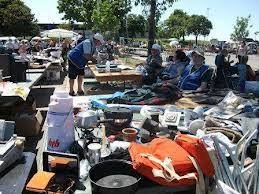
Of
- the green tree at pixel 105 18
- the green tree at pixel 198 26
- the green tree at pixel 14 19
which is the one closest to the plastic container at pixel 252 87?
the green tree at pixel 105 18

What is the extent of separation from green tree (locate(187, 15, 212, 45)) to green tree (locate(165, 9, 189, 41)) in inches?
45.8

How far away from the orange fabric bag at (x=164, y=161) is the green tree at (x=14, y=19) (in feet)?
180

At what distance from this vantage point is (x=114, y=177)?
2.91 meters

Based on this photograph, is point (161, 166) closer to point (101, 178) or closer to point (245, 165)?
point (101, 178)

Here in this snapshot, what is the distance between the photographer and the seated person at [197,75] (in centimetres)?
668

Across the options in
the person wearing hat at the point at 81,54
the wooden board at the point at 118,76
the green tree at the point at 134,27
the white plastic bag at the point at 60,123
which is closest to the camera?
the white plastic bag at the point at 60,123

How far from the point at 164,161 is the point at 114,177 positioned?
1.32 feet

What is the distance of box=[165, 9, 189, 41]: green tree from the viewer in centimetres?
6625

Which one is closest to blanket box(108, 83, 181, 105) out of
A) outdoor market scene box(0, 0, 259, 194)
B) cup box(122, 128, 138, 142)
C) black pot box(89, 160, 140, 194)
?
outdoor market scene box(0, 0, 259, 194)

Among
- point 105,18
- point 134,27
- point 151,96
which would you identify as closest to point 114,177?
point 151,96

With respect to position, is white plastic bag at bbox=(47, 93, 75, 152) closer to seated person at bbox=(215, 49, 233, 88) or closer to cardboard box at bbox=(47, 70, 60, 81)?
seated person at bbox=(215, 49, 233, 88)

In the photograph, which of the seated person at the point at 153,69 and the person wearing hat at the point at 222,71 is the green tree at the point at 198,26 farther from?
the person wearing hat at the point at 222,71

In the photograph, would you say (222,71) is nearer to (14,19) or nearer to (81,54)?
(81,54)

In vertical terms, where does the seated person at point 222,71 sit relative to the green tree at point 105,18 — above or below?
below
